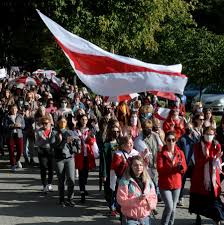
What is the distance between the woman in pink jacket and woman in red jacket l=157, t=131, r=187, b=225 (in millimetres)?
1360

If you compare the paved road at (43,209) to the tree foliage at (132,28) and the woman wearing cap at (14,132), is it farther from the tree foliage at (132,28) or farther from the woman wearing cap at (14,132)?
the tree foliage at (132,28)

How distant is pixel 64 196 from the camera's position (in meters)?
11.4

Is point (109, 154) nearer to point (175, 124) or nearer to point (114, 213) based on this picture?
point (114, 213)

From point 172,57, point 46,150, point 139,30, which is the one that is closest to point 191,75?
point 172,57

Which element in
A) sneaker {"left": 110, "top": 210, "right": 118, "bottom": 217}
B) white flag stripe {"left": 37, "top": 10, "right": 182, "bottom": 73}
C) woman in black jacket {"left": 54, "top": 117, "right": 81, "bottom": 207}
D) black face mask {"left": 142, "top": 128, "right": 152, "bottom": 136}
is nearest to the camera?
white flag stripe {"left": 37, "top": 10, "right": 182, "bottom": 73}

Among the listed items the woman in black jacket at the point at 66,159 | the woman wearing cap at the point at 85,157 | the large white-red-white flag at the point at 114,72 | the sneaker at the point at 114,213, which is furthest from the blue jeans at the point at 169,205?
the woman wearing cap at the point at 85,157

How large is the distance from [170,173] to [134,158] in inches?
61.4

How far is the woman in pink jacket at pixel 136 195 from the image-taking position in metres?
7.29

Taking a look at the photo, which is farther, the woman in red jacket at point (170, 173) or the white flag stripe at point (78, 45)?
the white flag stripe at point (78, 45)

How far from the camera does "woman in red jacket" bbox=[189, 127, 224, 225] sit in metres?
9.04

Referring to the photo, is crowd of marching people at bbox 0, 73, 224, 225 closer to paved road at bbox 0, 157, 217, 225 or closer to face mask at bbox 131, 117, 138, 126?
face mask at bbox 131, 117, 138, 126

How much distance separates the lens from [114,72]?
976 centimetres

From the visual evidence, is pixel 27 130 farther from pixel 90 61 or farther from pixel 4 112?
pixel 90 61

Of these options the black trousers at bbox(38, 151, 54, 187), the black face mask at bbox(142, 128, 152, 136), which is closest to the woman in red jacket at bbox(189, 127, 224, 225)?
the black face mask at bbox(142, 128, 152, 136)
